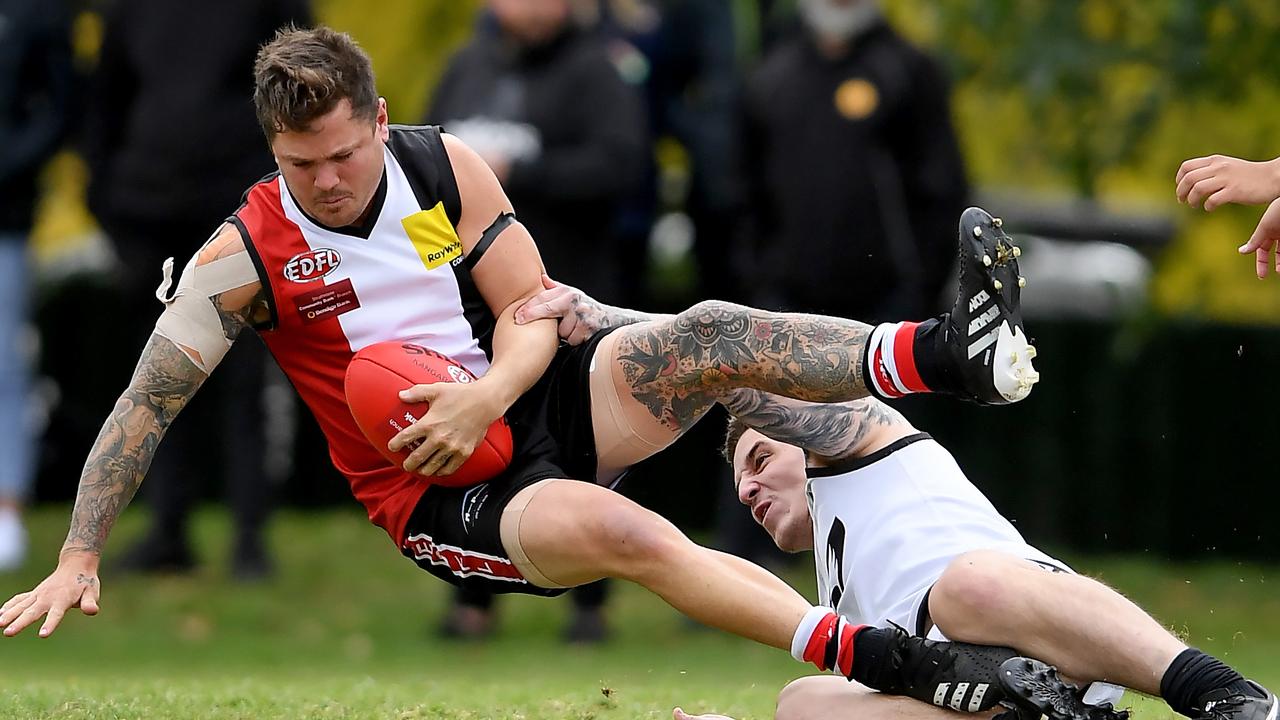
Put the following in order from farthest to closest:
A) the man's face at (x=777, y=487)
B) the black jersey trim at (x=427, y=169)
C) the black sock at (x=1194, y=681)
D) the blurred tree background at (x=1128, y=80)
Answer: the blurred tree background at (x=1128, y=80) < the man's face at (x=777, y=487) < the black jersey trim at (x=427, y=169) < the black sock at (x=1194, y=681)

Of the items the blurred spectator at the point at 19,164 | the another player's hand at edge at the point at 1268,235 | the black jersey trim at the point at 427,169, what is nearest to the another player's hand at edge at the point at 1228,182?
the another player's hand at edge at the point at 1268,235

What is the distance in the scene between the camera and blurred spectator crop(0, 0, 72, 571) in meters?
10.8

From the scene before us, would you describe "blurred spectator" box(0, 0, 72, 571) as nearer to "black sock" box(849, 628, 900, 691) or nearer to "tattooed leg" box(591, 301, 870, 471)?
"tattooed leg" box(591, 301, 870, 471)

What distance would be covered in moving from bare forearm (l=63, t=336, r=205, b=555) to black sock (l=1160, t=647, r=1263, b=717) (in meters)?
2.95

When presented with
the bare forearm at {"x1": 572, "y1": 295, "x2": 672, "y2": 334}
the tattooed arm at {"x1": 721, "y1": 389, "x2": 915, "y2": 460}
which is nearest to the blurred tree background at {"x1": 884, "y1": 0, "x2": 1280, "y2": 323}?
A: the bare forearm at {"x1": 572, "y1": 295, "x2": 672, "y2": 334}

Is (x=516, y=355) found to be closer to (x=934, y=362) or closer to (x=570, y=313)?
(x=570, y=313)

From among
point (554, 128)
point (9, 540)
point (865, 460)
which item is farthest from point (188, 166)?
point (865, 460)

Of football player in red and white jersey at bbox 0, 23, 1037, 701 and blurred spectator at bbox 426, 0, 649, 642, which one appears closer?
football player in red and white jersey at bbox 0, 23, 1037, 701

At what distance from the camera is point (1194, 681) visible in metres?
4.95

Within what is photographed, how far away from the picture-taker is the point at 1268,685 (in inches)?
327

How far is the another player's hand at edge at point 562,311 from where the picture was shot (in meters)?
5.89

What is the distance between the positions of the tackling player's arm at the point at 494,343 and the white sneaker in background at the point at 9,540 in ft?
19.5

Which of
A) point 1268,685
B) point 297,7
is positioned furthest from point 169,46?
point 1268,685

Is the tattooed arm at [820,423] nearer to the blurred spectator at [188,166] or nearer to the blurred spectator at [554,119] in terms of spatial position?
A: the blurred spectator at [554,119]
